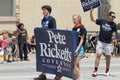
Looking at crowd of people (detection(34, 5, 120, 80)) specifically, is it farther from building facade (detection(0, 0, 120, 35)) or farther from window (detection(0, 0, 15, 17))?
window (detection(0, 0, 15, 17))

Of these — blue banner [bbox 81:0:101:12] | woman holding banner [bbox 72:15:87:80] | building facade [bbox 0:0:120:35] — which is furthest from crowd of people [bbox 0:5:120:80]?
building facade [bbox 0:0:120:35]

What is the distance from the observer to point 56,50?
12445mm

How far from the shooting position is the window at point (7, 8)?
2650 centimetres

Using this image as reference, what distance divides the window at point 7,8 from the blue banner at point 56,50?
45.4 feet

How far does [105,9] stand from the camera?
94.3 feet

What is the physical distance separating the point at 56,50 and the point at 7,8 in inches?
575

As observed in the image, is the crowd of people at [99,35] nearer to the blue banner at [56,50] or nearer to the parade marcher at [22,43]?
the blue banner at [56,50]

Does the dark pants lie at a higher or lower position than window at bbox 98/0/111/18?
lower

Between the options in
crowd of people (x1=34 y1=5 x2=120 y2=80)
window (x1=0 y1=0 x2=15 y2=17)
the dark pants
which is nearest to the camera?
crowd of people (x1=34 y1=5 x2=120 y2=80)

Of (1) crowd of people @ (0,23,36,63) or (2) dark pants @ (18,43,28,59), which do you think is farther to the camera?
(2) dark pants @ (18,43,28,59)

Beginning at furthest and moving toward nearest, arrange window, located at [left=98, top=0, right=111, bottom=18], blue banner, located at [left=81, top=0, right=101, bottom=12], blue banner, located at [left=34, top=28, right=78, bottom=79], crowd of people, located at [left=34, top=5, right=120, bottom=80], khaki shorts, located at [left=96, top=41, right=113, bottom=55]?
1. window, located at [left=98, top=0, right=111, bottom=18]
2. khaki shorts, located at [left=96, top=41, right=113, bottom=55]
3. blue banner, located at [left=81, top=0, right=101, bottom=12]
4. crowd of people, located at [left=34, top=5, right=120, bottom=80]
5. blue banner, located at [left=34, top=28, right=78, bottom=79]

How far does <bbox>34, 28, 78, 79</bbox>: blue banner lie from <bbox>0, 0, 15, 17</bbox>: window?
1383cm

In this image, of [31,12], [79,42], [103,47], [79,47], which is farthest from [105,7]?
[79,47]

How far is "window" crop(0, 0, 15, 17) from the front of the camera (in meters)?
26.5
